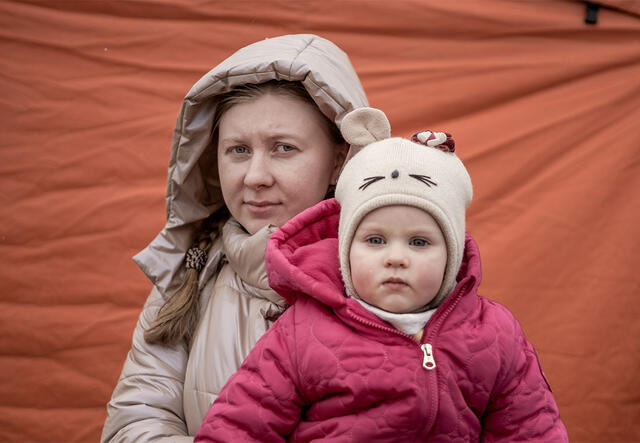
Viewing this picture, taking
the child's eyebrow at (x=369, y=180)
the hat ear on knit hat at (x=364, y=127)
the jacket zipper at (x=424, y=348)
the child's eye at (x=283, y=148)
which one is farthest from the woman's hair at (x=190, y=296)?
the jacket zipper at (x=424, y=348)

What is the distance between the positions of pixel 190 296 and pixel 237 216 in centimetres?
19

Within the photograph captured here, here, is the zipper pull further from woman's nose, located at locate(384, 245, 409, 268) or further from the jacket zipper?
woman's nose, located at locate(384, 245, 409, 268)

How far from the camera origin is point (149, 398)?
130 cm

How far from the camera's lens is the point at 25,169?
7.62 ft

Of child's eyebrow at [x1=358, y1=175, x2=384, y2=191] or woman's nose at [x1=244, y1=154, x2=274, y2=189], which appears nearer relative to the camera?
child's eyebrow at [x1=358, y1=175, x2=384, y2=191]

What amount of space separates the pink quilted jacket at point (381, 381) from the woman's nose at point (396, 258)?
88 millimetres

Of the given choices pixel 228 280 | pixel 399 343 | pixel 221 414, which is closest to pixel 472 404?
pixel 399 343

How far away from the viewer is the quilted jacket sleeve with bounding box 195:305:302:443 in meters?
1.01

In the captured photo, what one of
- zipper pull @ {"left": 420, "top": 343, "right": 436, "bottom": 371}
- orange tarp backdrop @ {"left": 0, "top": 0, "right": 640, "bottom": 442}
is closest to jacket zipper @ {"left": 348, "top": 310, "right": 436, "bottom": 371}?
zipper pull @ {"left": 420, "top": 343, "right": 436, "bottom": 371}

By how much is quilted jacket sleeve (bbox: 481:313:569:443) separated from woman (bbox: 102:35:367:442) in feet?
1.45

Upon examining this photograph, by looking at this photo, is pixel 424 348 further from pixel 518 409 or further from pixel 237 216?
pixel 237 216

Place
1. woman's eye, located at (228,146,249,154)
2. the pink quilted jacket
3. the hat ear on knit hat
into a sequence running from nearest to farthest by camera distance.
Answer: the pink quilted jacket, the hat ear on knit hat, woman's eye, located at (228,146,249,154)

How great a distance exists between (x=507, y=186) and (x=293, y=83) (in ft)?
3.73

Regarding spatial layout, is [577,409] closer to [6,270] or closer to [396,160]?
[396,160]
